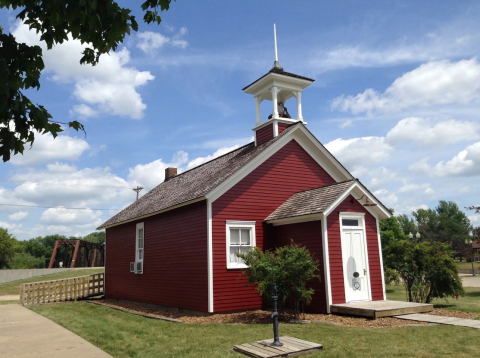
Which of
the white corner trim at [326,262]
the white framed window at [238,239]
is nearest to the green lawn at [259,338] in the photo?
the white corner trim at [326,262]

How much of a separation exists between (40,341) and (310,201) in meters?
8.34

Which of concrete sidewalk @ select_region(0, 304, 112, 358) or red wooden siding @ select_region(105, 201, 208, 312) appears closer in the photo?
concrete sidewalk @ select_region(0, 304, 112, 358)

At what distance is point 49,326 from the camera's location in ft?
40.0

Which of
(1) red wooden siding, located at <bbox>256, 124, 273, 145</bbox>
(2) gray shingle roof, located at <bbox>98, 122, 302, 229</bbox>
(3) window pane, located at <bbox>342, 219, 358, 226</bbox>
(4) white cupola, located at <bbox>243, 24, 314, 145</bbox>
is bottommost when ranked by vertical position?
(3) window pane, located at <bbox>342, 219, 358, 226</bbox>

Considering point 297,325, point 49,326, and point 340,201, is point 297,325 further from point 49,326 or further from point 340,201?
point 49,326

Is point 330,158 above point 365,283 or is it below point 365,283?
above

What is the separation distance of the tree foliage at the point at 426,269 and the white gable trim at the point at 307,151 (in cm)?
355

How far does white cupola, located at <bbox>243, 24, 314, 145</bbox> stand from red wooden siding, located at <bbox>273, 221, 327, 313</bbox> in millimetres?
4016

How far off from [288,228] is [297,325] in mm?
4091

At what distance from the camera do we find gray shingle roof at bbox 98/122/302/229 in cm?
1445

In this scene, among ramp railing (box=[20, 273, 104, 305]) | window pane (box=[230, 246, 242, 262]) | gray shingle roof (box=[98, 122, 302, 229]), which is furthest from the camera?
ramp railing (box=[20, 273, 104, 305])

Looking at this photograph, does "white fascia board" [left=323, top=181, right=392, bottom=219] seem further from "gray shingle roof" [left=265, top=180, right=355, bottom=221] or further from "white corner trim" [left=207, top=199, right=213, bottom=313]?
"white corner trim" [left=207, top=199, right=213, bottom=313]

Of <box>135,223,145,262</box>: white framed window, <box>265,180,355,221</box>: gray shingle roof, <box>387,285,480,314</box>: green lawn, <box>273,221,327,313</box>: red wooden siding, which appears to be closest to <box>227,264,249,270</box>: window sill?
<box>273,221,327,313</box>: red wooden siding

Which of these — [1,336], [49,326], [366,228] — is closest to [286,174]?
[366,228]
